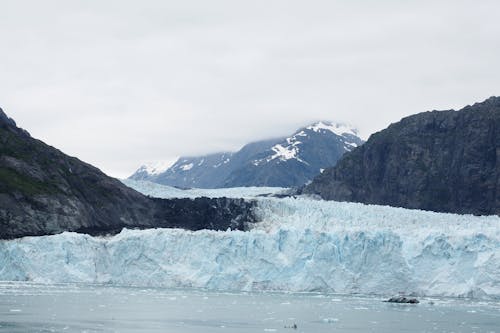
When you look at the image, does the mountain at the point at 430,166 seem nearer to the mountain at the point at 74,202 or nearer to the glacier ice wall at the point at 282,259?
the mountain at the point at 74,202

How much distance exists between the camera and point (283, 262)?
2219 inches

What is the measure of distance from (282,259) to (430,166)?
75.7 metres

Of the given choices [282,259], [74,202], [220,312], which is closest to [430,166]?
[74,202]

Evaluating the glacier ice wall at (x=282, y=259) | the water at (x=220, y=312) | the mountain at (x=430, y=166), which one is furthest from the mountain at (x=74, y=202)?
the mountain at (x=430, y=166)

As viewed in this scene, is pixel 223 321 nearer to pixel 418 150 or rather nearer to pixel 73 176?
pixel 73 176

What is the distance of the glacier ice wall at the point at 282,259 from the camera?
54.3 meters

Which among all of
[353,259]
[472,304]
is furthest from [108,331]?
[353,259]

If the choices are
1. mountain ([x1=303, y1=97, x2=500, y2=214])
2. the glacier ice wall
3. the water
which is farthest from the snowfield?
mountain ([x1=303, y1=97, x2=500, y2=214])

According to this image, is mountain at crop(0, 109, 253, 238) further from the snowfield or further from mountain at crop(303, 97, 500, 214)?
mountain at crop(303, 97, 500, 214)

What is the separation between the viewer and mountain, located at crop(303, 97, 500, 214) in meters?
122

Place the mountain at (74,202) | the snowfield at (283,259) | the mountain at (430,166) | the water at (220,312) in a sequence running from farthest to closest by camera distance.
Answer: the mountain at (430,166) < the mountain at (74,202) < the snowfield at (283,259) < the water at (220,312)

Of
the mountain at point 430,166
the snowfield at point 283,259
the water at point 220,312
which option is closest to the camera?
the water at point 220,312

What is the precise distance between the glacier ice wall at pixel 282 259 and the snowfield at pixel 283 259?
0.21 feet

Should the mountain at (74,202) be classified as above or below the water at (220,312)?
above
